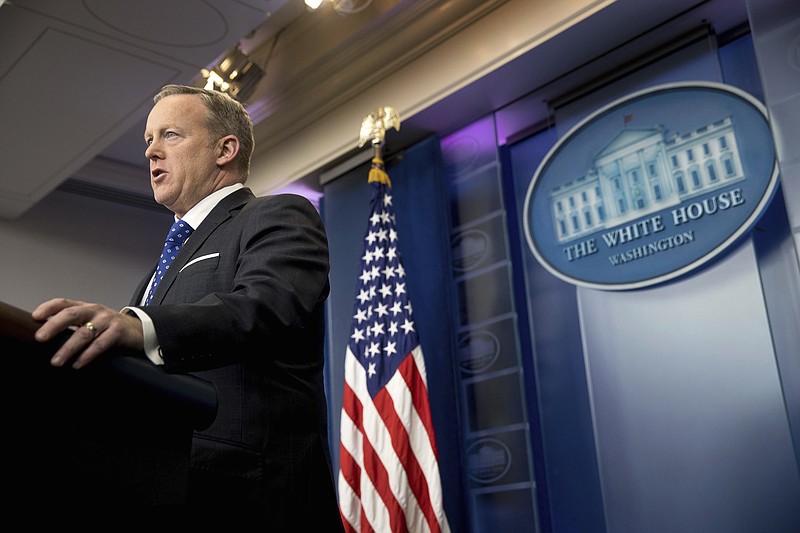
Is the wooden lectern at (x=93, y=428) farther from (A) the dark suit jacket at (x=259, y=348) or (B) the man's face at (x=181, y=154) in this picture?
(B) the man's face at (x=181, y=154)

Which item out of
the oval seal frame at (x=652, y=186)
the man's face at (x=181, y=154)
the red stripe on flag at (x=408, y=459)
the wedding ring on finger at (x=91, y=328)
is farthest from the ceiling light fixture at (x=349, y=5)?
the wedding ring on finger at (x=91, y=328)

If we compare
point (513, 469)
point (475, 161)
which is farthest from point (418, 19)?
point (513, 469)

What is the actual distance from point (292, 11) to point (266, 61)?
0.44m

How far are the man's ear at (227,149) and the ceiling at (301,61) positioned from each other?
2.44 m

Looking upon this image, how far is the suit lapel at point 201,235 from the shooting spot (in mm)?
1701

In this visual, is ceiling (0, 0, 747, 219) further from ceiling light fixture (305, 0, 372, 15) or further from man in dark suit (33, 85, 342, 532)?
man in dark suit (33, 85, 342, 532)

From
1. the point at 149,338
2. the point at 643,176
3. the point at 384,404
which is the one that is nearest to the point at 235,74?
the point at 384,404

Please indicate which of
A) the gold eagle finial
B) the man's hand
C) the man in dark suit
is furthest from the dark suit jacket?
the gold eagle finial

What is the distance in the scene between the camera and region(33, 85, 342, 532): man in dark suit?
1117mm

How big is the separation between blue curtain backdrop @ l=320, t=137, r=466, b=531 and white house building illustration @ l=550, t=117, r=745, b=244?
2.43 feet

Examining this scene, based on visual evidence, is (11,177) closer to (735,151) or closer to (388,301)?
(388,301)

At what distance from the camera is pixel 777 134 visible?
355 centimetres

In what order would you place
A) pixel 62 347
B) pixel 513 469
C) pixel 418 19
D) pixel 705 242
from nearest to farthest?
pixel 62 347, pixel 705 242, pixel 513 469, pixel 418 19

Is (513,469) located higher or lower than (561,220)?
lower
